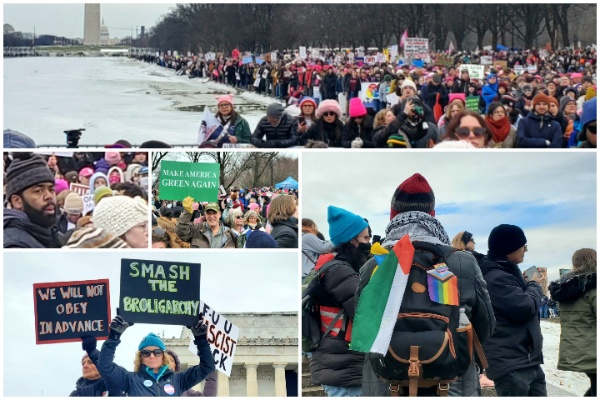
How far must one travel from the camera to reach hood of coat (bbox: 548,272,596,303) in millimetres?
6129

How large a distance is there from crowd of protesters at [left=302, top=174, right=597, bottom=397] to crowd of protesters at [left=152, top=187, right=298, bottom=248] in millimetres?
163

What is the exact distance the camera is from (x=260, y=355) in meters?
6.21

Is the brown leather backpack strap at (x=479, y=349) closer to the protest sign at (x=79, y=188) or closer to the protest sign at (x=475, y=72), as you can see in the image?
the protest sign at (x=79, y=188)

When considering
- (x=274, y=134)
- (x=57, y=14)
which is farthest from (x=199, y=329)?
(x=57, y=14)

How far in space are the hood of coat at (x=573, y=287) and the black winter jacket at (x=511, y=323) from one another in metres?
0.47

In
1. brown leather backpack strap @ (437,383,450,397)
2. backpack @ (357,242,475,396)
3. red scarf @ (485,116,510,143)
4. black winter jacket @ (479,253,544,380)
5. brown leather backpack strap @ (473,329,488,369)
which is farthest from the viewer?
red scarf @ (485,116,510,143)

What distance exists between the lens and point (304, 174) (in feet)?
20.2

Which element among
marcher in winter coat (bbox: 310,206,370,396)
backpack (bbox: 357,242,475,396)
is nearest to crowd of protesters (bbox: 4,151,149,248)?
marcher in winter coat (bbox: 310,206,370,396)

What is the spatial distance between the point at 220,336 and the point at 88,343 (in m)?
0.79

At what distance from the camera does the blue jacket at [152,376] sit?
19.2 feet

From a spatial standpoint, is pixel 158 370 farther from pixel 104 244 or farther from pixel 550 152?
pixel 550 152

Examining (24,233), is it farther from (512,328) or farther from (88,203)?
(512,328)

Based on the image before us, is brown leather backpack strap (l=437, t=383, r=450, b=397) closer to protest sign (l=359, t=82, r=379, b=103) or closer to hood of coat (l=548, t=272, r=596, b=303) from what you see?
hood of coat (l=548, t=272, r=596, b=303)

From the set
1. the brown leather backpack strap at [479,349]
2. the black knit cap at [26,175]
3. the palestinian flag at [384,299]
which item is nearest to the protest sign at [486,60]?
the black knit cap at [26,175]
